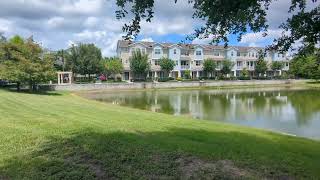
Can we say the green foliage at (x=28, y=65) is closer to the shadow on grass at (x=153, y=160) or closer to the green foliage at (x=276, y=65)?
the shadow on grass at (x=153, y=160)

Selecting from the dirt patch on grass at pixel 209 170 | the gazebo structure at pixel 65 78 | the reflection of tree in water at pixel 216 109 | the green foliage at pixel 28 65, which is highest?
the green foliage at pixel 28 65

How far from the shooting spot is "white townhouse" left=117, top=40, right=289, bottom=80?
98188 mm

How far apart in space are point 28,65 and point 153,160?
40577 mm

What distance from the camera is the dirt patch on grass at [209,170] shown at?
912cm

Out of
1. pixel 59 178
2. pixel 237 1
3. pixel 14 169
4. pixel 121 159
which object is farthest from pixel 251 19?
pixel 14 169

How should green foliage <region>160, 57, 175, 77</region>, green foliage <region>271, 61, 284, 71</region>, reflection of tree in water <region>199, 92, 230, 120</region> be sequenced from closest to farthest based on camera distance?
reflection of tree in water <region>199, 92, 230, 120</region> < green foliage <region>160, 57, 175, 77</region> < green foliage <region>271, 61, 284, 71</region>

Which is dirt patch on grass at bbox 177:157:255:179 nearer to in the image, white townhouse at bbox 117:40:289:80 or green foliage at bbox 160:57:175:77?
white townhouse at bbox 117:40:289:80

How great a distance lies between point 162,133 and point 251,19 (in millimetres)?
6574

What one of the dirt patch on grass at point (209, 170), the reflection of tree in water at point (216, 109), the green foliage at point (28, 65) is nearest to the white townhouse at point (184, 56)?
the green foliage at point (28, 65)

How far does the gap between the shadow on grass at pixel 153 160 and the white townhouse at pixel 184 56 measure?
80.8 meters

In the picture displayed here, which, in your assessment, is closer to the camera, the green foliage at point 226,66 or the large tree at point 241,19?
the large tree at point 241,19

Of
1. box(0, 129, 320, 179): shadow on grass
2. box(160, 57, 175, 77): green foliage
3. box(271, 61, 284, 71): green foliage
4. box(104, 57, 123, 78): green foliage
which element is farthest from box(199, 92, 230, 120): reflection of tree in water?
box(271, 61, 284, 71): green foliage

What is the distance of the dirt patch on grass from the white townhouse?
272 ft

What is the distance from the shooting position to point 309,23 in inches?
375
